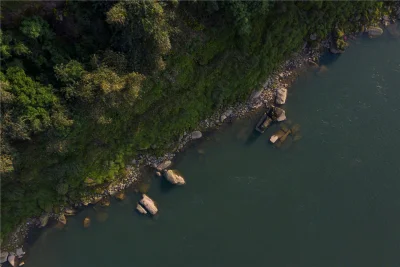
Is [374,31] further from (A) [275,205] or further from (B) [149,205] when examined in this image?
(B) [149,205]

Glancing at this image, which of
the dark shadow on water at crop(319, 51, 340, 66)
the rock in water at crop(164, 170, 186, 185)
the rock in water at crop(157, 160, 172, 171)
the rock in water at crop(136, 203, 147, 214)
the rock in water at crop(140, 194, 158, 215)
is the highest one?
the dark shadow on water at crop(319, 51, 340, 66)

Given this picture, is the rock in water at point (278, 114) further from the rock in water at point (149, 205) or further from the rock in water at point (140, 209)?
the rock in water at point (140, 209)

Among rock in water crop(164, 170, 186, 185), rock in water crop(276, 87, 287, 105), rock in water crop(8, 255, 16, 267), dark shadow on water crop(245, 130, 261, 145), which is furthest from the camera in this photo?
rock in water crop(276, 87, 287, 105)

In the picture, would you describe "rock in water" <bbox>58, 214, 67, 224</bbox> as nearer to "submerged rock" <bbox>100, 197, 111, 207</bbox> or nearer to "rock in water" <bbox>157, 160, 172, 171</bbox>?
"submerged rock" <bbox>100, 197, 111, 207</bbox>

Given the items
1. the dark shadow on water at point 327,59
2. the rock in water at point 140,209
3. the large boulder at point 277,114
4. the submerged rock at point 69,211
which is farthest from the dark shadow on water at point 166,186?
the dark shadow on water at point 327,59

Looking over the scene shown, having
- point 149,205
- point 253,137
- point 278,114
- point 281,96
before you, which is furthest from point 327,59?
point 149,205

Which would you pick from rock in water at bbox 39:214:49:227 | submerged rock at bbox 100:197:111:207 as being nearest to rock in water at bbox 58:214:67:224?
rock in water at bbox 39:214:49:227

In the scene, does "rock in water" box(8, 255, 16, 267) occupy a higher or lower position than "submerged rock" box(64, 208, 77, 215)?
lower
